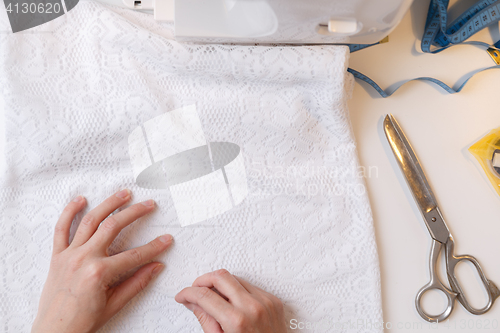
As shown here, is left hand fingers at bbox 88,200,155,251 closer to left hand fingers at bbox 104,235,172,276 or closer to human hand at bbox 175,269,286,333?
left hand fingers at bbox 104,235,172,276

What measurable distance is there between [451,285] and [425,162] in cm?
24

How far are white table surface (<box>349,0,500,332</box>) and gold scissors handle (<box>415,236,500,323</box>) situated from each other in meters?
0.01

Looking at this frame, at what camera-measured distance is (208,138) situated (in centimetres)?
67

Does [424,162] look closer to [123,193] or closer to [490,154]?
[490,154]

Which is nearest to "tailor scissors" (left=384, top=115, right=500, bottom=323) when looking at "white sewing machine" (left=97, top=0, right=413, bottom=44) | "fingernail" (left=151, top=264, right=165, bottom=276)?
"white sewing machine" (left=97, top=0, right=413, bottom=44)

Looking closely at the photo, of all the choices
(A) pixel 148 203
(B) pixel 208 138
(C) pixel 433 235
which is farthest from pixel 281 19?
(C) pixel 433 235

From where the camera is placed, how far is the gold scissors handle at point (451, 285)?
2.20 feet

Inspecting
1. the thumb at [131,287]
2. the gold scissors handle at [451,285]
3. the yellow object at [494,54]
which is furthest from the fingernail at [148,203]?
the yellow object at [494,54]

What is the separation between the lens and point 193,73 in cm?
65

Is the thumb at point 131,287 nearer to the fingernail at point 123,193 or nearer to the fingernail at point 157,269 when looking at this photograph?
the fingernail at point 157,269

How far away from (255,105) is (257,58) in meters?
0.09

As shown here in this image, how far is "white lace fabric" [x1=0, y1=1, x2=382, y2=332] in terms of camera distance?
634mm

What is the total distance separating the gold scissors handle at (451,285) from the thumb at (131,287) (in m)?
0.51

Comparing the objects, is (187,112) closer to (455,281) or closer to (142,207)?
(142,207)
